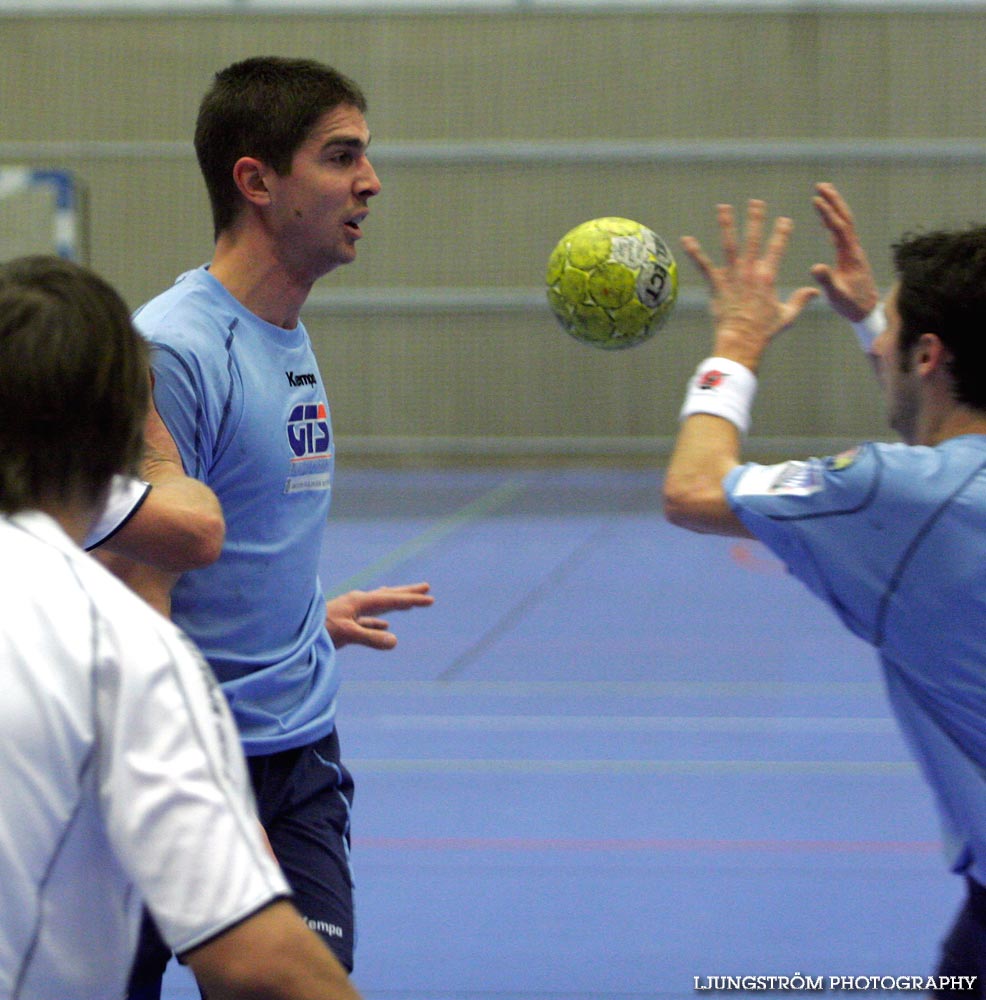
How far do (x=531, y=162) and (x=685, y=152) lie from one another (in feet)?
5.02

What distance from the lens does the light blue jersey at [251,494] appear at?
2.37 m

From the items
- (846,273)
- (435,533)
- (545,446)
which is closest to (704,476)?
(846,273)

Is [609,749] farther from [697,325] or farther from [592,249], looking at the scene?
[697,325]

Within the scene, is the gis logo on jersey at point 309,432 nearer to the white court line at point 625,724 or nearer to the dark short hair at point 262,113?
the dark short hair at point 262,113

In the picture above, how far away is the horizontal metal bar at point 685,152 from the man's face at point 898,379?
1312 cm

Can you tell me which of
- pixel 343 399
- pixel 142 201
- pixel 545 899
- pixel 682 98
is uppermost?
pixel 682 98

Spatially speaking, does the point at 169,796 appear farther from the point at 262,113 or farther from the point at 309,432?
the point at 262,113

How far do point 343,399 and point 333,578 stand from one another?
638 cm

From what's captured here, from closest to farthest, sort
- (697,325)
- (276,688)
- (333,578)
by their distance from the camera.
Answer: (276,688) → (333,578) → (697,325)

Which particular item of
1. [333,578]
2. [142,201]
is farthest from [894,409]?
[142,201]

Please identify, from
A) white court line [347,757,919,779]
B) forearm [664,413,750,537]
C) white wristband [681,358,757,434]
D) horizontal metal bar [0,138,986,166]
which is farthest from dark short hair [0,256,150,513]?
horizontal metal bar [0,138,986,166]

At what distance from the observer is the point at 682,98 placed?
48.5 ft

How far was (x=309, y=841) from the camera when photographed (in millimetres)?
2482

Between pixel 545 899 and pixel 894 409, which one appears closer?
pixel 894 409
